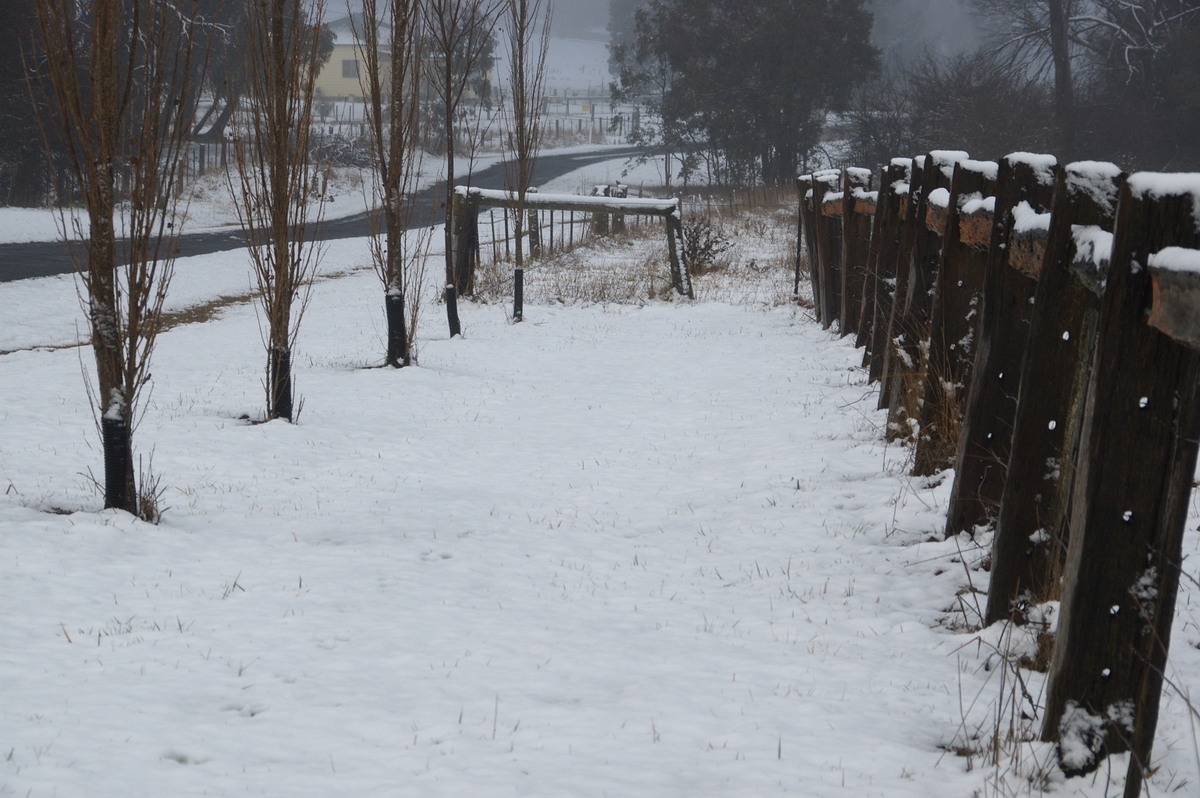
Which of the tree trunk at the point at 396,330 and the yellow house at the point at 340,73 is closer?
the tree trunk at the point at 396,330

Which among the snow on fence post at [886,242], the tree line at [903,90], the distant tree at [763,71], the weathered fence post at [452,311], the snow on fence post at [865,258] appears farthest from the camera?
the distant tree at [763,71]

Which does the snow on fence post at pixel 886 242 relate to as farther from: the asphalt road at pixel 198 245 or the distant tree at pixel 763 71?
the distant tree at pixel 763 71

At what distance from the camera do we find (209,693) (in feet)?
10.3

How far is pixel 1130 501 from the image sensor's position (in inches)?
93.4

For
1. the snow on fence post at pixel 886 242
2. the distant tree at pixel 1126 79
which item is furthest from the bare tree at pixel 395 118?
the distant tree at pixel 1126 79

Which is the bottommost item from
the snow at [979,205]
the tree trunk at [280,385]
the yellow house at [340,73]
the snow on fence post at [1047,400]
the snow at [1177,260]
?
the tree trunk at [280,385]

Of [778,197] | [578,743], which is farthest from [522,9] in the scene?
[778,197]

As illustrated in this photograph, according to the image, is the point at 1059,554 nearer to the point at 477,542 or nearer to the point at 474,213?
the point at 477,542

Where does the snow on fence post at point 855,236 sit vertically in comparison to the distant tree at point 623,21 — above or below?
below

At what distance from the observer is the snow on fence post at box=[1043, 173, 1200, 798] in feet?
7.33

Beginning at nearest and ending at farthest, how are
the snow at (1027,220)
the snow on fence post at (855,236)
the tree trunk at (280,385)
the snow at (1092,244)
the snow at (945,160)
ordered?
1. the snow at (1092,244)
2. the snow at (1027,220)
3. the snow at (945,160)
4. the tree trunk at (280,385)
5. the snow on fence post at (855,236)

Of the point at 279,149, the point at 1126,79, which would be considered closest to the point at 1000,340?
the point at 279,149

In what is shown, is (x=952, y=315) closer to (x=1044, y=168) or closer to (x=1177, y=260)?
(x=1044, y=168)

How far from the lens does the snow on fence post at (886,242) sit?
6879mm
